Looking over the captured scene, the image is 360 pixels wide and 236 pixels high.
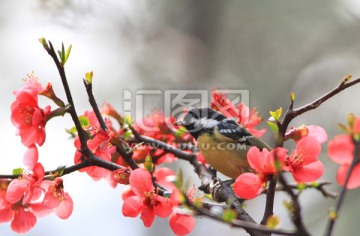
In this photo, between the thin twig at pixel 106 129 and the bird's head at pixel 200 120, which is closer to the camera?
the thin twig at pixel 106 129

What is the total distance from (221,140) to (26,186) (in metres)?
0.83

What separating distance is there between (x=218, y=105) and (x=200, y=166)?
30 centimetres

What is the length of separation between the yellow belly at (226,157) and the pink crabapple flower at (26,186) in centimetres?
57

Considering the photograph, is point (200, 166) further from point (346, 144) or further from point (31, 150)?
point (346, 144)

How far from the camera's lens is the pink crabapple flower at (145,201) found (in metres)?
1.36

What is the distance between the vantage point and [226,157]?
6.39ft

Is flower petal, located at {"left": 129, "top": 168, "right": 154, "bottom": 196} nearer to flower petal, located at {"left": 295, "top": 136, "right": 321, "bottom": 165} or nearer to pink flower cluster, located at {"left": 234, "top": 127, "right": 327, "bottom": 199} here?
pink flower cluster, located at {"left": 234, "top": 127, "right": 327, "bottom": 199}

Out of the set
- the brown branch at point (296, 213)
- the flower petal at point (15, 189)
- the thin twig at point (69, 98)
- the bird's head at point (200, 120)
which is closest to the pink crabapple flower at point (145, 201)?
the thin twig at point (69, 98)

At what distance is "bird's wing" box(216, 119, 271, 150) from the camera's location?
198 centimetres

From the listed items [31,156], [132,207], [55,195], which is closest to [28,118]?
[31,156]

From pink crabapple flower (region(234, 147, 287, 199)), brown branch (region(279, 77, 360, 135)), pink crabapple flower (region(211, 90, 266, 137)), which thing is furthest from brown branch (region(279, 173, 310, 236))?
pink crabapple flower (region(211, 90, 266, 137))

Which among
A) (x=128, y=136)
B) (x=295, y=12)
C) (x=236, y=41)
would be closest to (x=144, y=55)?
(x=236, y=41)

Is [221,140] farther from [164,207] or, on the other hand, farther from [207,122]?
[164,207]

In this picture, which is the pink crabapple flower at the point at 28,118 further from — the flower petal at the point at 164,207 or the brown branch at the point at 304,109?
the brown branch at the point at 304,109
